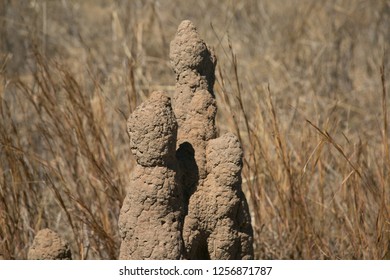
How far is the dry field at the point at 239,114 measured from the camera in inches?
103

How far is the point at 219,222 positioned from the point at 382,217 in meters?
0.62

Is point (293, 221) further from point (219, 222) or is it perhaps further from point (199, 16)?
point (199, 16)

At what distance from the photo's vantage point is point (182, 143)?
6.61 feet

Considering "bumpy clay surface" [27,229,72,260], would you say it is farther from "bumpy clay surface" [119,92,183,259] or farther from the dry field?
the dry field

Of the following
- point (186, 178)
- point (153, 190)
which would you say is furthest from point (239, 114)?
point (153, 190)

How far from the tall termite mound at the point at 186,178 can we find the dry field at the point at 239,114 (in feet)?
1.37

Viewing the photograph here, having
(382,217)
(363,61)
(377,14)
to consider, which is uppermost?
(377,14)

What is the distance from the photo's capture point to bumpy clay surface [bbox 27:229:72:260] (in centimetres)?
197

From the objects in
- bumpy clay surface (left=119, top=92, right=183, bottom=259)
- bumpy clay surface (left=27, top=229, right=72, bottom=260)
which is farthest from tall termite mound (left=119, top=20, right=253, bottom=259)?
bumpy clay surface (left=27, top=229, right=72, bottom=260)

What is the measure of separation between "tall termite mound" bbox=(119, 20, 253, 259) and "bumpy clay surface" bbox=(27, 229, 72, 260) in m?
0.16

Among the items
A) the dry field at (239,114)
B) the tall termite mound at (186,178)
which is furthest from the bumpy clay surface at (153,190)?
the dry field at (239,114)

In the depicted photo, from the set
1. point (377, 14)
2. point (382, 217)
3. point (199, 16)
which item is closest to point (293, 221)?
point (382, 217)

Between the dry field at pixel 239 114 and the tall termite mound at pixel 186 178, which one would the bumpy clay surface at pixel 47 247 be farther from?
the dry field at pixel 239 114
